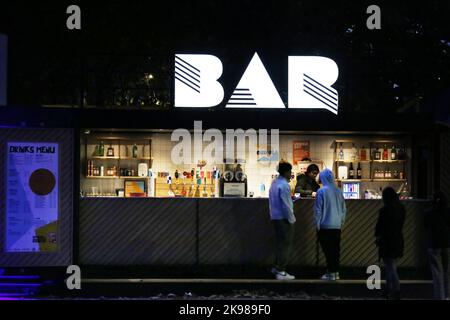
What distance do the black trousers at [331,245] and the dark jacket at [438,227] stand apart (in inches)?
72.3

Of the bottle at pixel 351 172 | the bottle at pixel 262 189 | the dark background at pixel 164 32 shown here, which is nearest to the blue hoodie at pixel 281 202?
the bottle at pixel 262 189

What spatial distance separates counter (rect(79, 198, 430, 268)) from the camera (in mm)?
12828

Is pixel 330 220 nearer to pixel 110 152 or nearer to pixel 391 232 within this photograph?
pixel 391 232

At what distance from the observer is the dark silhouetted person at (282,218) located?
1191 centimetres

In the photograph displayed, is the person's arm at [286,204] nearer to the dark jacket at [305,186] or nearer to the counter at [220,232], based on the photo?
the counter at [220,232]

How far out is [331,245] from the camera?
1184cm

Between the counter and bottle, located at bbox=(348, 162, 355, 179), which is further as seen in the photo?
bottle, located at bbox=(348, 162, 355, 179)

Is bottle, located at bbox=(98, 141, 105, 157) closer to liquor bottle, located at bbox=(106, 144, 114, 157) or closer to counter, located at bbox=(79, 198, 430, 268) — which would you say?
liquor bottle, located at bbox=(106, 144, 114, 157)

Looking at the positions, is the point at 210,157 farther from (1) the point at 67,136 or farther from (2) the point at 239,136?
(1) the point at 67,136

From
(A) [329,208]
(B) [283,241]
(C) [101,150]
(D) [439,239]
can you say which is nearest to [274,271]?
(B) [283,241]

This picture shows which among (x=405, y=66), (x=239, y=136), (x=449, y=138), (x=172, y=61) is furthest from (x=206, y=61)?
(x=405, y=66)

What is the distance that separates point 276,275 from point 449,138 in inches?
169

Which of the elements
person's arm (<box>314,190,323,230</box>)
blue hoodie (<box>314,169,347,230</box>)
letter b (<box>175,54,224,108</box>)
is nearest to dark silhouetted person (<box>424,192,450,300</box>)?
blue hoodie (<box>314,169,347,230</box>)

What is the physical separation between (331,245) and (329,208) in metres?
0.67
